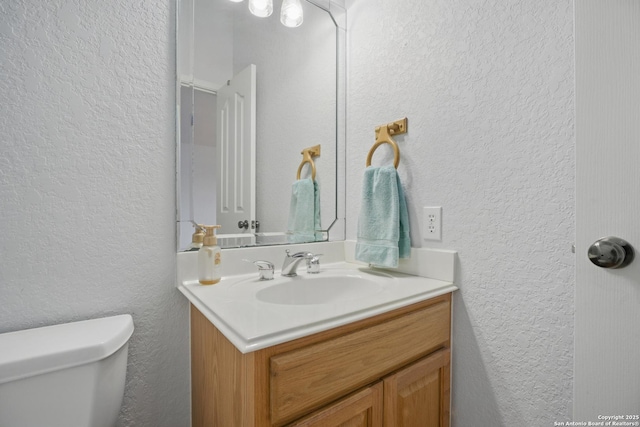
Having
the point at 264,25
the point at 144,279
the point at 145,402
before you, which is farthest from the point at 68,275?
the point at 264,25

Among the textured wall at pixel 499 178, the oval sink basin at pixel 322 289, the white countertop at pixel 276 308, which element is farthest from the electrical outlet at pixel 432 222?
the oval sink basin at pixel 322 289

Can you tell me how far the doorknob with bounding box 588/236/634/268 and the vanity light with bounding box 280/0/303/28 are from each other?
128 cm

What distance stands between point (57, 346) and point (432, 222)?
1.04 metres

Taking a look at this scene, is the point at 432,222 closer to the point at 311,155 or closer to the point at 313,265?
the point at 313,265

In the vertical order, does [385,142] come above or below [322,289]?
above

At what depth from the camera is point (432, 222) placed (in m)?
0.99

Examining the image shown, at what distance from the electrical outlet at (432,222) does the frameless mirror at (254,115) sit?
1.42ft

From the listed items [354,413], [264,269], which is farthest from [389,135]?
[354,413]

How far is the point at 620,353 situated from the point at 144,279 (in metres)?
1.11

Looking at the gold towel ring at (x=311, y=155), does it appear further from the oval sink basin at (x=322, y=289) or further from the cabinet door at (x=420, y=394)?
the cabinet door at (x=420, y=394)

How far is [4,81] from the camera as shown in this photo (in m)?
0.72

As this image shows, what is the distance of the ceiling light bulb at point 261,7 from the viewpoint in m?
1.14

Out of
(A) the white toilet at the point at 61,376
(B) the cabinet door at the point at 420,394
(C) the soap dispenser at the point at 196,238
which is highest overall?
(C) the soap dispenser at the point at 196,238

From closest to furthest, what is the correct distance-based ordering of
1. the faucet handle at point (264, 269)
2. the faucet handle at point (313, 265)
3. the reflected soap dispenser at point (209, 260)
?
the reflected soap dispenser at point (209, 260)
the faucet handle at point (264, 269)
the faucet handle at point (313, 265)
